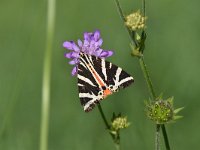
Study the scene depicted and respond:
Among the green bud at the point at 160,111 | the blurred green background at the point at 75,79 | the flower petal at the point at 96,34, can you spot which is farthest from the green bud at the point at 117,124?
the blurred green background at the point at 75,79

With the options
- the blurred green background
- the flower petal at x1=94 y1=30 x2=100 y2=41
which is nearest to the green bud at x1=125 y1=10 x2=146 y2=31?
the flower petal at x1=94 y1=30 x2=100 y2=41

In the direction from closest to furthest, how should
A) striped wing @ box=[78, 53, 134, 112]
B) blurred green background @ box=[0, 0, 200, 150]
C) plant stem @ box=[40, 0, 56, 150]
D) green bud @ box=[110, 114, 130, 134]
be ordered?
plant stem @ box=[40, 0, 56, 150] → striped wing @ box=[78, 53, 134, 112] → green bud @ box=[110, 114, 130, 134] → blurred green background @ box=[0, 0, 200, 150]

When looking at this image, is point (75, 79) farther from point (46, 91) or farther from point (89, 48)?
point (46, 91)

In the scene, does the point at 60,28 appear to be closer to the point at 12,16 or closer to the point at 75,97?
the point at 12,16

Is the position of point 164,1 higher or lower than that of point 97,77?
higher

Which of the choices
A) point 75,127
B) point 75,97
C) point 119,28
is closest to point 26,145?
point 75,127

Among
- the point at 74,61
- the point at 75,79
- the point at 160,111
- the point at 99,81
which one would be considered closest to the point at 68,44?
the point at 74,61

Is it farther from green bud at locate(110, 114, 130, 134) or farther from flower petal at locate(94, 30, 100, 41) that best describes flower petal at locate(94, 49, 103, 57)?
green bud at locate(110, 114, 130, 134)
